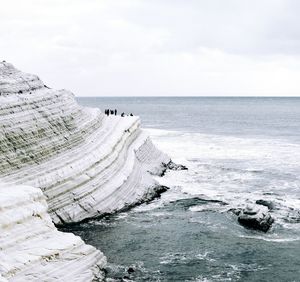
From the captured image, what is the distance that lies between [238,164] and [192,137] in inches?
1017

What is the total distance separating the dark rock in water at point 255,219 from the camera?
1085 inches

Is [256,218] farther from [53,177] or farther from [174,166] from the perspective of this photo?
[174,166]

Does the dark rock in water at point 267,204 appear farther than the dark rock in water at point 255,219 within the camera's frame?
Yes

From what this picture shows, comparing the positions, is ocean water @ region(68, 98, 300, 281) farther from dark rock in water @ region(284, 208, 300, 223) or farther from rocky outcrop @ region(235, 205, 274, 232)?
rocky outcrop @ region(235, 205, 274, 232)

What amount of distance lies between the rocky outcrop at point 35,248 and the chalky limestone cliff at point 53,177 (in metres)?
0.03

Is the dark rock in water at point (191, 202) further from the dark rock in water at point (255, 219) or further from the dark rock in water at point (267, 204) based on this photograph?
the dark rock in water at point (255, 219)

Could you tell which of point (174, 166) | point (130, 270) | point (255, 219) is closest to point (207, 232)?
point (255, 219)

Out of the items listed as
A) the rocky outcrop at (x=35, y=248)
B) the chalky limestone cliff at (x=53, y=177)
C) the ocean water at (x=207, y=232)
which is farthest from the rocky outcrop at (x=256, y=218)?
the rocky outcrop at (x=35, y=248)

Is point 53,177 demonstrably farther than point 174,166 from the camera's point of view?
No

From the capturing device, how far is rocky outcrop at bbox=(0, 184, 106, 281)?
58.2 ft

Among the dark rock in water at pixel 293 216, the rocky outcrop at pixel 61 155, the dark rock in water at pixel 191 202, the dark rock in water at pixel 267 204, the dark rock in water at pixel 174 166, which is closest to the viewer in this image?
the rocky outcrop at pixel 61 155

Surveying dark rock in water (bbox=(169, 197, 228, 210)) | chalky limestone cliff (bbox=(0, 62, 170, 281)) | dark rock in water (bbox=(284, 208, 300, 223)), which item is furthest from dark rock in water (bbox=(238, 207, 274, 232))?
chalky limestone cliff (bbox=(0, 62, 170, 281))

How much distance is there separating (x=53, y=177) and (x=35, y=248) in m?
8.81

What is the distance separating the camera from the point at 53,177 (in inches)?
1080
